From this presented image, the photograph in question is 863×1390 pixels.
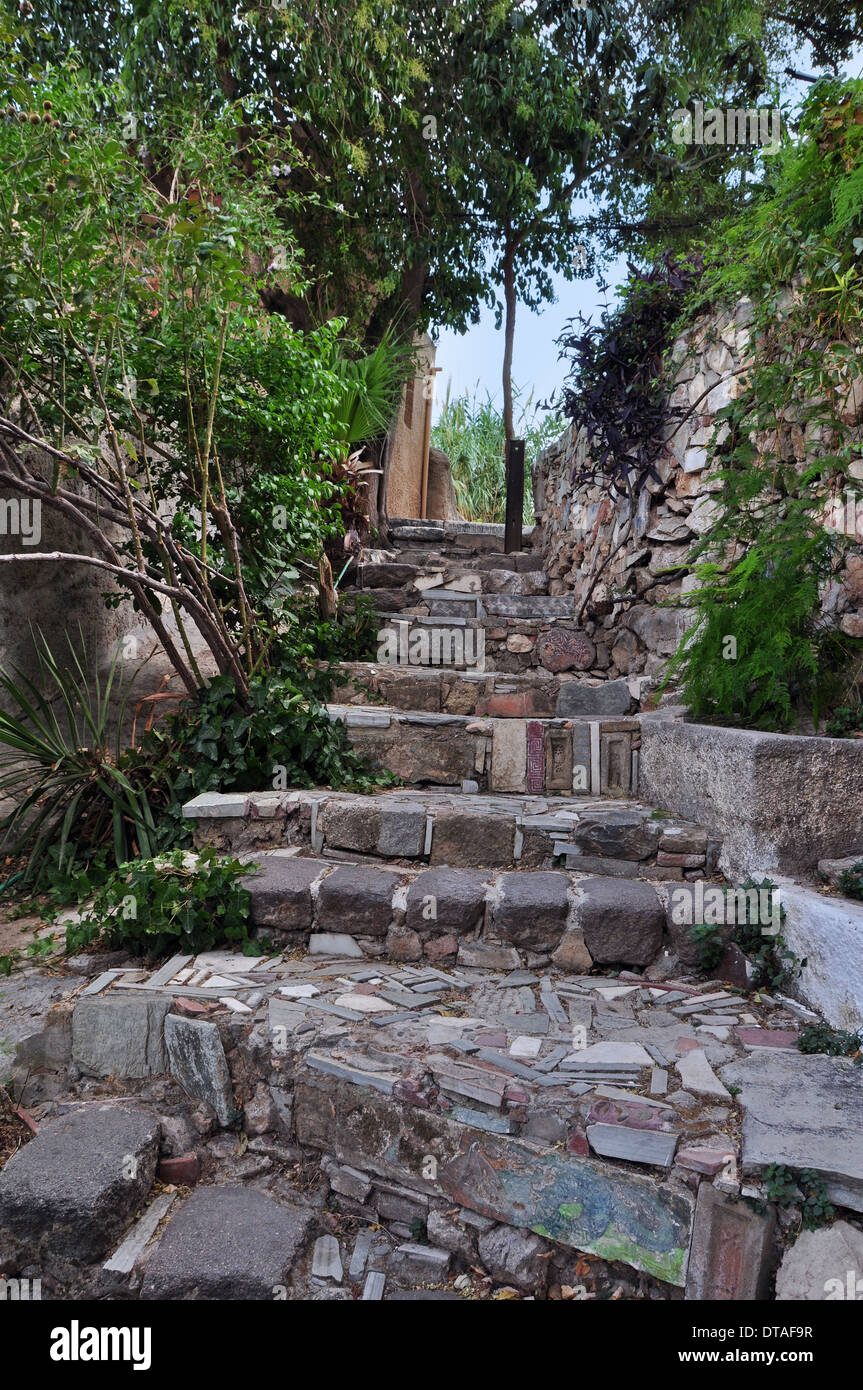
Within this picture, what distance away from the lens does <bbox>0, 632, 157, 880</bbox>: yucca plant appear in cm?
299

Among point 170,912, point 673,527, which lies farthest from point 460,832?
point 673,527

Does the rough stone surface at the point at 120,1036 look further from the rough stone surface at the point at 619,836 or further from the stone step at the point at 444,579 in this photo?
the stone step at the point at 444,579

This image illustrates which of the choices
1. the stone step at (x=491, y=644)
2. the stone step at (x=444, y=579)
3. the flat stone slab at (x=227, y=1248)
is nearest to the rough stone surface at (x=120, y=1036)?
the flat stone slab at (x=227, y=1248)

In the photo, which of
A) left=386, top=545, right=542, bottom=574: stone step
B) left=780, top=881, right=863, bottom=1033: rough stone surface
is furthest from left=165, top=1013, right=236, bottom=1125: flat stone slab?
left=386, top=545, right=542, bottom=574: stone step

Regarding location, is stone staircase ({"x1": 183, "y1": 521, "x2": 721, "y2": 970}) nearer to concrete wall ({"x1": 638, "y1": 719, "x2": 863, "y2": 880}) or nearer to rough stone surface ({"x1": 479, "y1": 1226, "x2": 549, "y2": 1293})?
concrete wall ({"x1": 638, "y1": 719, "x2": 863, "y2": 880})

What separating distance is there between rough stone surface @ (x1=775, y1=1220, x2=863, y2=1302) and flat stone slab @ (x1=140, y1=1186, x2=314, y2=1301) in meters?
0.88

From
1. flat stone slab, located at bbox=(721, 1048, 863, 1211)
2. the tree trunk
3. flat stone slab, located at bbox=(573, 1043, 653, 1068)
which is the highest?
the tree trunk

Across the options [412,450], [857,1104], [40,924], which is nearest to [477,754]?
[40,924]

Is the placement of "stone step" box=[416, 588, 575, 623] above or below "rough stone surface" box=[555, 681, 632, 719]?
above

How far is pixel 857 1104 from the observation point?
1.52 meters

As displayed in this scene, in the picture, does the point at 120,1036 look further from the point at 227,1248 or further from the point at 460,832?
the point at 460,832
